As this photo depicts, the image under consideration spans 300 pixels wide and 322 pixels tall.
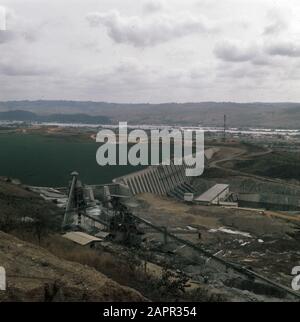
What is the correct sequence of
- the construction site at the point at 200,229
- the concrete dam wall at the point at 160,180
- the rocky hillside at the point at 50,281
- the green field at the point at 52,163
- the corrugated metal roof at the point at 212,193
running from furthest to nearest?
the green field at the point at 52,163, the concrete dam wall at the point at 160,180, the corrugated metal roof at the point at 212,193, the construction site at the point at 200,229, the rocky hillside at the point at 50,281

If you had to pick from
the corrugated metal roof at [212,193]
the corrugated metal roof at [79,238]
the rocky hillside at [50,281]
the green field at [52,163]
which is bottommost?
the corrugated metal roof at [212,193]

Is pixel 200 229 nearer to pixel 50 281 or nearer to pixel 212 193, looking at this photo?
pixel 212 193

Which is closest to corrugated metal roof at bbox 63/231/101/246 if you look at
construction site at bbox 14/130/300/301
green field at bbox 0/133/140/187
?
construction site at bbox 14/130/300/301

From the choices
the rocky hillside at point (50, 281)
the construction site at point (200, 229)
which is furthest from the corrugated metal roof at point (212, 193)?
the rocky hillside at point (50, 281)

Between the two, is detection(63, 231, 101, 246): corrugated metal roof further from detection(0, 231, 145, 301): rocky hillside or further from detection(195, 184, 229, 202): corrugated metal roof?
detection(195, 184, 229, 202): corrugated metal roof

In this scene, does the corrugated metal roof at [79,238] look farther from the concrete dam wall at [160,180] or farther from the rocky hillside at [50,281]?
the concrete dam wall at [160,180]
